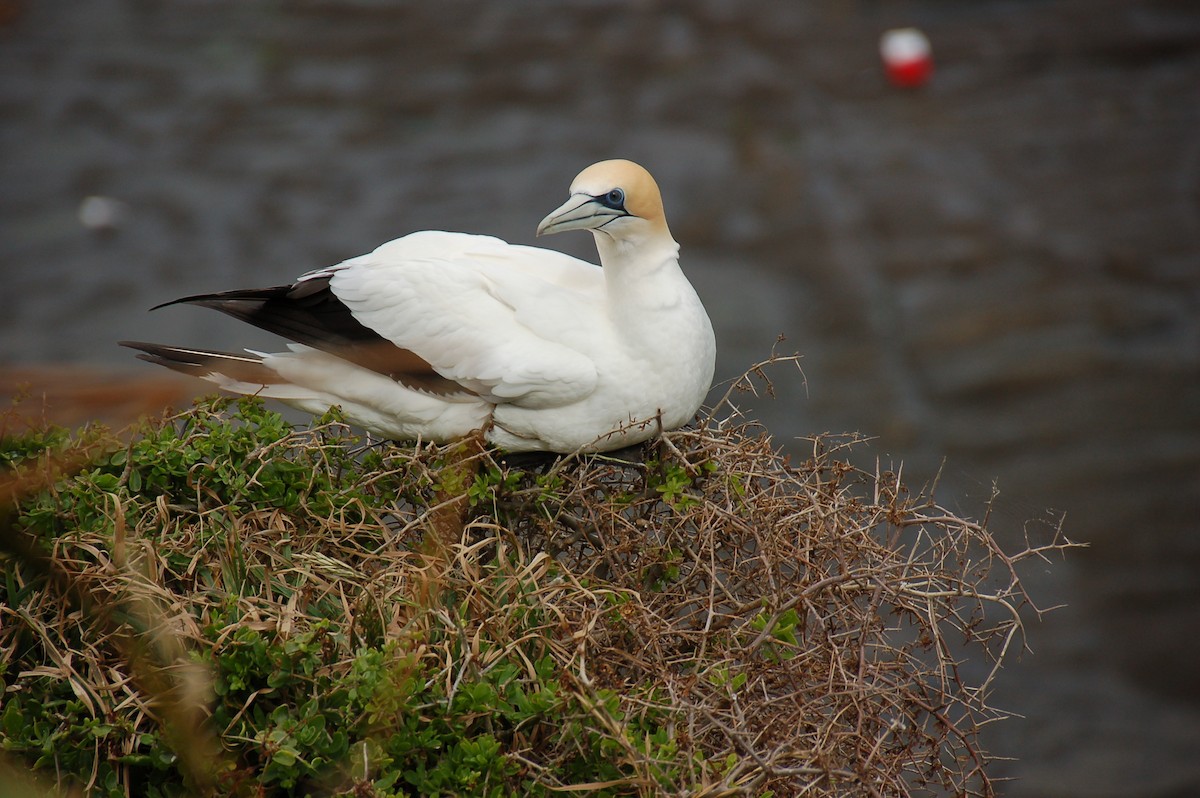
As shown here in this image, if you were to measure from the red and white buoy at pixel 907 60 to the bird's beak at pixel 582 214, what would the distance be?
7.80m

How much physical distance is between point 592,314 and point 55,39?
8979 millimetres

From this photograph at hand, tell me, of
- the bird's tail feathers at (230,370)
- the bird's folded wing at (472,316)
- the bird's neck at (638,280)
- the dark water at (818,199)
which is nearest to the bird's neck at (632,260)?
the bird's neck at (638,280)

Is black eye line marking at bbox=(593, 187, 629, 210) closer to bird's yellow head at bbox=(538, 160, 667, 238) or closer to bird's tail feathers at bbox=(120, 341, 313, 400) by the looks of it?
bird's yellow head at bbox=(538, 160, 667, 238)

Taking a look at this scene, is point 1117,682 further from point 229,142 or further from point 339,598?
point 229,142

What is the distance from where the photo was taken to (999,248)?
8688mm

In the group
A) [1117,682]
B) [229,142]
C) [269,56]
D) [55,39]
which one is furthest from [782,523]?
[55,39]

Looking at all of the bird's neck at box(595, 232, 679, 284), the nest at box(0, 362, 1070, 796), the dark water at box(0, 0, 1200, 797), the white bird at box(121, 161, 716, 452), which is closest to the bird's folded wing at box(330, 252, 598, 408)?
the white bird at box(121, 161, 716, 452)

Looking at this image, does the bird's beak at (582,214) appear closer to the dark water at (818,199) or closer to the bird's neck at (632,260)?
the bird's neck at (632,260)

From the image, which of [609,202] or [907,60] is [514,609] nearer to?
[609,202]

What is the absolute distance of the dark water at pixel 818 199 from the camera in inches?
279

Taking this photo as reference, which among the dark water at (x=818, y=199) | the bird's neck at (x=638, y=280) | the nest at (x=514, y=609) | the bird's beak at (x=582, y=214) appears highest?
the bird's beak at (x=582, y=214)

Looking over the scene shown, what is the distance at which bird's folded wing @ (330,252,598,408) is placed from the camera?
2.98 m

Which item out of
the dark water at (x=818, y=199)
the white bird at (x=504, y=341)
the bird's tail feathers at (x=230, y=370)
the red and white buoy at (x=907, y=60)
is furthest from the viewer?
the red and white buoy at (x=907, y=60)

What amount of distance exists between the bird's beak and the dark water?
4.44 meters
